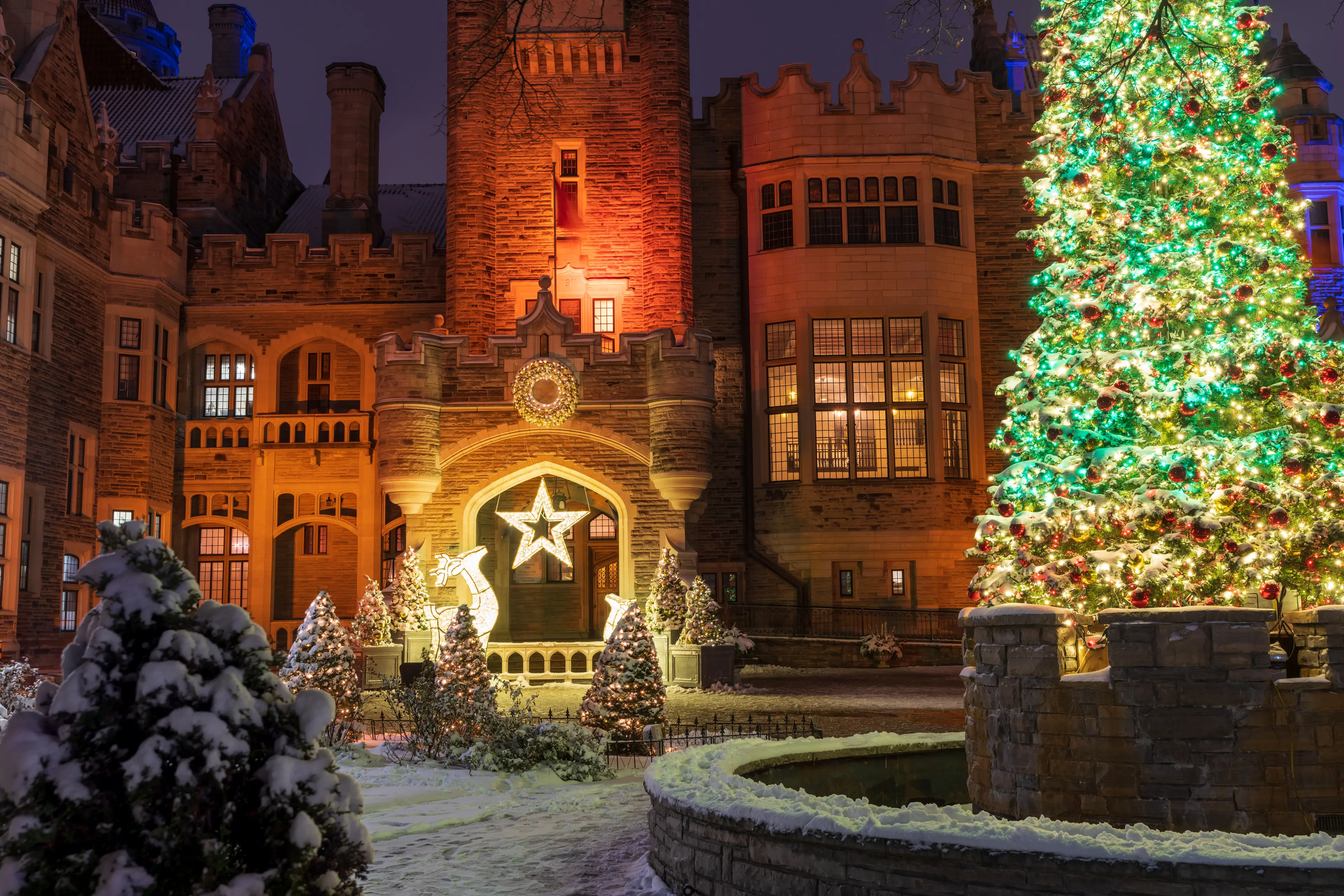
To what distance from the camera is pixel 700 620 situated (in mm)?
20875

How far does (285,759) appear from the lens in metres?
4.30

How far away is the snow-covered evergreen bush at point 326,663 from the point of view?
44.7ft

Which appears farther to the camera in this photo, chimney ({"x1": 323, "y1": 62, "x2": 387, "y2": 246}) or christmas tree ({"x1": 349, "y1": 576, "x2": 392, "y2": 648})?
chimney ({"x1": 323, "y1": 62, "x2": 387, "y2": 246})

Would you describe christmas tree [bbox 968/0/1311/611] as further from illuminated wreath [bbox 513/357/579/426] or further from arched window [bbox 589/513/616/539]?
arched window [bbox 589/513/616/539]

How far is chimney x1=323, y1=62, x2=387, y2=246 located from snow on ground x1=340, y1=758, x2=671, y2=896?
21.6 meters

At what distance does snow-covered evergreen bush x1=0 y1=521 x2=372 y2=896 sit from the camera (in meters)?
4.07

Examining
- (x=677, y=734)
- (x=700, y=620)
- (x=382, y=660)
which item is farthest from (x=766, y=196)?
(x=677, y=734)

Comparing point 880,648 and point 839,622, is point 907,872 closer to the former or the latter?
point 880,648

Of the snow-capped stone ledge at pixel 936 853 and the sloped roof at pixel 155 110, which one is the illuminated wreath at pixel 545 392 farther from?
the snow-capped stone ledge at pixel 936 853

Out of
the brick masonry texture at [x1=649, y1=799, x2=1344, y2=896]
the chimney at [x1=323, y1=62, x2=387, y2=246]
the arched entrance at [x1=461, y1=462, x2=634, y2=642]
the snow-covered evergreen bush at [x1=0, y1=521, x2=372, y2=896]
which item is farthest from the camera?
the chimney at [x1=323, y1=62, x2=387, y2=246]

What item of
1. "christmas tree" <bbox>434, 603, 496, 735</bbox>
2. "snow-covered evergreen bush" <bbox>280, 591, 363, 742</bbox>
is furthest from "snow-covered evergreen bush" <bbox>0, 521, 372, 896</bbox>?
"snow-covered evergreen bush" <bbox>280, 591, 363, 742</bbox>

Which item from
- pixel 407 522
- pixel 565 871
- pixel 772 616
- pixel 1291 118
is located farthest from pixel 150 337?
pixel 1291 118

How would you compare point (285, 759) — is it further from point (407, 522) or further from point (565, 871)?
point (407, 522)

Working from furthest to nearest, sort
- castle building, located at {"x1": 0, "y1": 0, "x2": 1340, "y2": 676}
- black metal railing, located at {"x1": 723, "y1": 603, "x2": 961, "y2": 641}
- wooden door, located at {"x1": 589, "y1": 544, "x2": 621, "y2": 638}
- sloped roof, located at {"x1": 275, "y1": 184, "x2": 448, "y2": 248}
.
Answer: sloped roof, located at {"x1": 275, "y1": 184, "x2": 448, "y2": 248}
wooden door, located at {"x1": 589, "y1": 544, "x2": 621, "y2": 638}
black metal railing, located at {"x1": 723, "y1": 603, "x2": 961, "y2": 641}
castle building, located at {"x1": 0, "y1": 0, "x2": 1340, "y2": 676}
